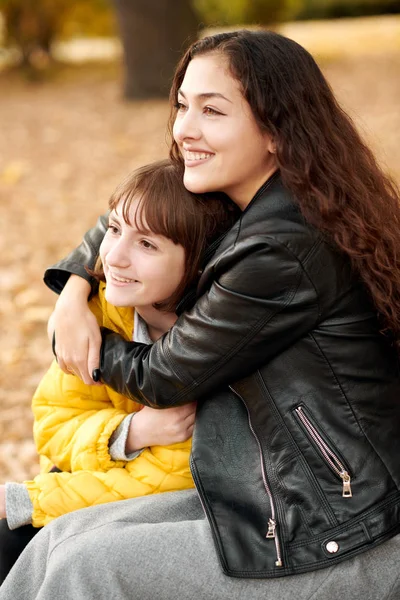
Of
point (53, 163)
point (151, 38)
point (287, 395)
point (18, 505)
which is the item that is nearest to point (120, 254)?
point (287, 395)

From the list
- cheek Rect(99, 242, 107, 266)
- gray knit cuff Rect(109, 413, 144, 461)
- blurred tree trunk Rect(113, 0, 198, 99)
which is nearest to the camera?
gray knit cuff Rect(109, 413, 144, 461)

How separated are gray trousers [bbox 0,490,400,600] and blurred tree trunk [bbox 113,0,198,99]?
849 centimetres

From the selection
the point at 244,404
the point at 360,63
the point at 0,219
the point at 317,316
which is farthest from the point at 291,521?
the point at 360,63

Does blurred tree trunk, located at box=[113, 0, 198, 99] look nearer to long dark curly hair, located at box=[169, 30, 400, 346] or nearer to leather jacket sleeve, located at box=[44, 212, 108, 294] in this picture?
leather jacket sleeve, located at box=[44, 212, 108, 294]

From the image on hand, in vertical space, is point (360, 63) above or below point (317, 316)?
below

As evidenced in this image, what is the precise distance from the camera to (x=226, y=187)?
8.10 ft

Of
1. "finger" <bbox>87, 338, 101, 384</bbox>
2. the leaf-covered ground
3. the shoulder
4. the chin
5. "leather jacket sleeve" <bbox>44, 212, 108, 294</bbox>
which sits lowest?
the leaf-covered ground

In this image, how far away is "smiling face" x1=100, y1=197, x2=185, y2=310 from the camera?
2.50m

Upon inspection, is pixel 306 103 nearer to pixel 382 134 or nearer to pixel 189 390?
pixel 189 390

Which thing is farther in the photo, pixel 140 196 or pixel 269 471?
pixel 140 196

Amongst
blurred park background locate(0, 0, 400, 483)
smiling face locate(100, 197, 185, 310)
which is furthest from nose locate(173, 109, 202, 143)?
blurred park background locate(0, 0, 400, 483)

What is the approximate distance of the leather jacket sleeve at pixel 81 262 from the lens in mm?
2871

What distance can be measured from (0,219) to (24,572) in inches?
216

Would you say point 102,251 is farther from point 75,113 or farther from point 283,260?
point 75,113
